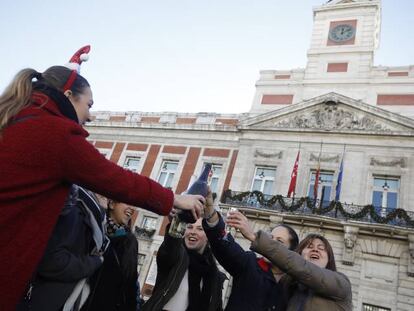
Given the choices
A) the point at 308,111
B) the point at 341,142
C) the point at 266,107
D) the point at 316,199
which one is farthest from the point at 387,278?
the point at 266,107

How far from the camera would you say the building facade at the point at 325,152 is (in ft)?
44.1

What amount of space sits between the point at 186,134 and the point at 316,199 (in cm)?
887

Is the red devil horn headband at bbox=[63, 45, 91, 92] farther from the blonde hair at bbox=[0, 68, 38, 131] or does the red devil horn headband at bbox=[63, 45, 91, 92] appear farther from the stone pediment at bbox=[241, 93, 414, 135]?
the stone pediment at bbox=[241, 93, 414, 135]

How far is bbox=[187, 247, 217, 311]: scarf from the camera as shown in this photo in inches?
130

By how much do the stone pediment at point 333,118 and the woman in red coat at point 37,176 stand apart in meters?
16.1

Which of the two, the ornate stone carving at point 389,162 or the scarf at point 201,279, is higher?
the ornate stone carving at point 389,162

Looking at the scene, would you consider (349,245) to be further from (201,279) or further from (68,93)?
(68,93)

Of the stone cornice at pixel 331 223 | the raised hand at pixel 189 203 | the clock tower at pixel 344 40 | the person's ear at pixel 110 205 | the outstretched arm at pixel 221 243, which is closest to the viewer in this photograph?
the raised hand at pixel 189 203

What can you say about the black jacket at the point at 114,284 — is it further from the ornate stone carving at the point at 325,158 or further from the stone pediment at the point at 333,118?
the stone pediment at the point at 333,118

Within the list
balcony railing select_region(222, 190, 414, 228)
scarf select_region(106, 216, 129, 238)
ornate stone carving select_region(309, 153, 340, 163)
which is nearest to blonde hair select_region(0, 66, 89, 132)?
scarf select_region(106, 216, 129, 238)

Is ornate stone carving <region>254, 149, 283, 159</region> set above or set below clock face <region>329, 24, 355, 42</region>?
below

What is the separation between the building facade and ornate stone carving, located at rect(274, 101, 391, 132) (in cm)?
5

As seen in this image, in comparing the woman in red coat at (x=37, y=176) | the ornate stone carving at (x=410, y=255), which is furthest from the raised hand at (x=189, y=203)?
the ornate stone carving at (x=410, y=255)

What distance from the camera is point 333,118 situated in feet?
55.2
